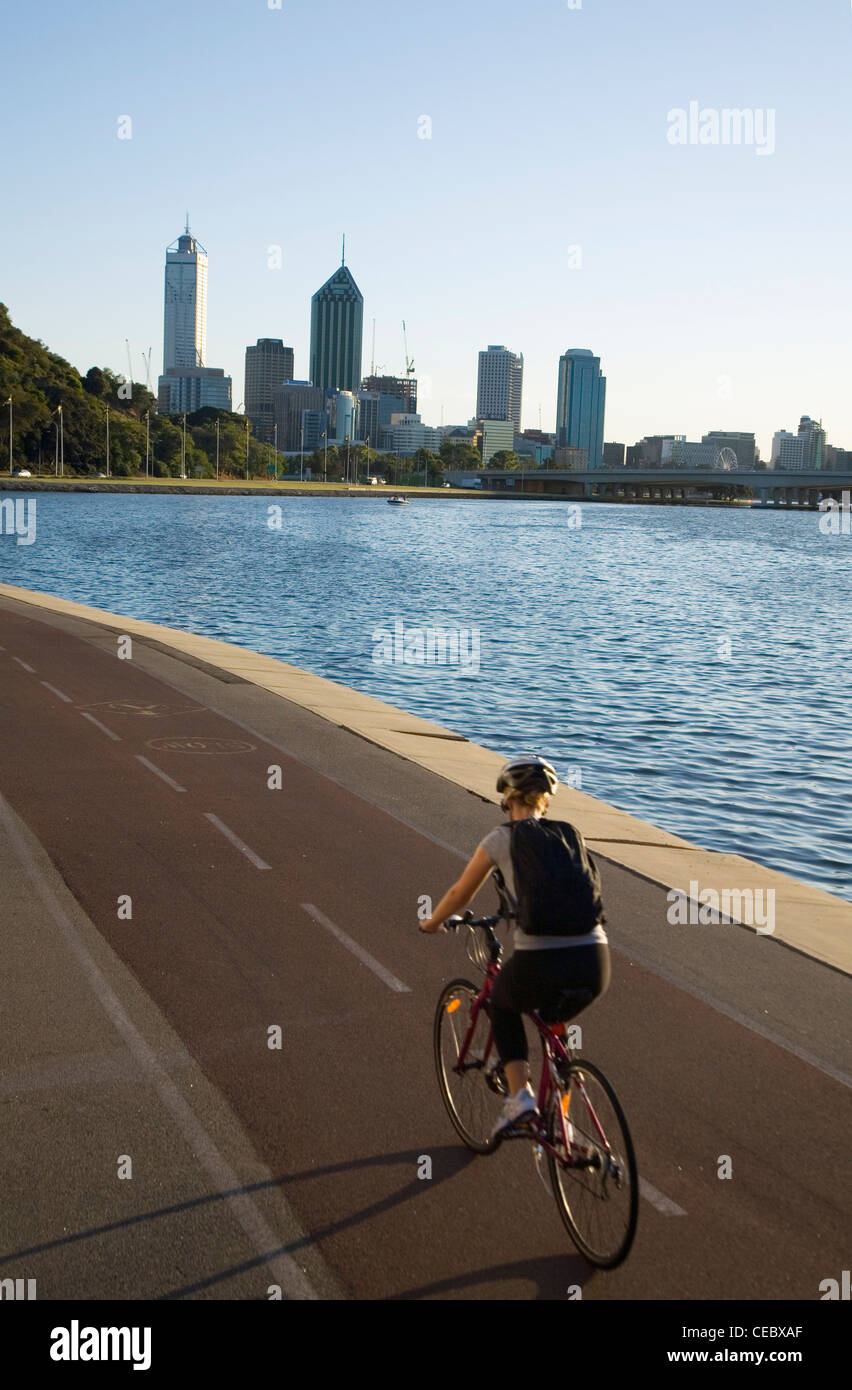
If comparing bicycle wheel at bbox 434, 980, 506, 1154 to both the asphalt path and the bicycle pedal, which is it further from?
the bicycle pedal

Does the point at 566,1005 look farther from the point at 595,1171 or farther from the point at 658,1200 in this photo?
the point at 658,1200

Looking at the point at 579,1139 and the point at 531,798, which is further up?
the point at 531,798

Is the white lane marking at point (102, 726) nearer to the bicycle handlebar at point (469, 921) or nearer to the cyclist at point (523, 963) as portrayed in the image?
the bicycle handlebar at point (469, 921)

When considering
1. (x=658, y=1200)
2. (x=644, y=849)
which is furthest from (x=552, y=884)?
(x=644, y=849)

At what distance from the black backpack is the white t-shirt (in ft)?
0.12

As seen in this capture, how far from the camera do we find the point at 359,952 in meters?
9.87

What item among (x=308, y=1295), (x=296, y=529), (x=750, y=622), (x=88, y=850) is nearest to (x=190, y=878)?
(x=88, y=850)

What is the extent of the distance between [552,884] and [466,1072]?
1755 mm

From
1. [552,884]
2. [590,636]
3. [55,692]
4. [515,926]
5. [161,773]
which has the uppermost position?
[552,884]

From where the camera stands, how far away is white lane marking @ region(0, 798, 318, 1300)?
5.72 meters

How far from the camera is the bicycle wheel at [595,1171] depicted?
5.56 metres

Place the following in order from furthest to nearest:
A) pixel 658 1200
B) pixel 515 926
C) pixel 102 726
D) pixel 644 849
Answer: pixel 102 726, pixel 644 849, pixel 658 1200, pixel 515 926

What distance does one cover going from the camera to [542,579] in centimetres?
7375
